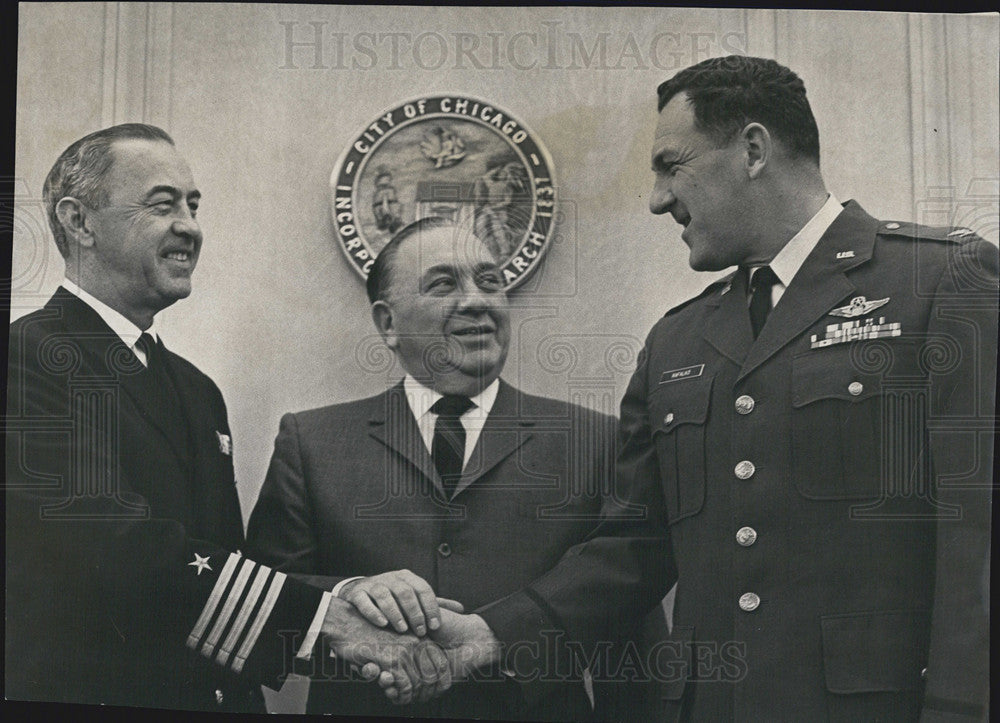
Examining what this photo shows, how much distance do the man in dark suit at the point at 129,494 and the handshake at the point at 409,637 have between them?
0.01m

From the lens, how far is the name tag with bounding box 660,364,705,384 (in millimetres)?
4875

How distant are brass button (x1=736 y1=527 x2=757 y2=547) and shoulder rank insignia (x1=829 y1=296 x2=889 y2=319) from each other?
0.84 meters

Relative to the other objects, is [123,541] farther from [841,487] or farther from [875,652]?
[875,652]

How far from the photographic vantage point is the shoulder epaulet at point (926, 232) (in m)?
4.86

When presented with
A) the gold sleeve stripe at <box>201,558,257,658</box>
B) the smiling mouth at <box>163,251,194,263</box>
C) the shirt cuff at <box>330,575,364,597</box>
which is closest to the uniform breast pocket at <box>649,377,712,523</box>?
the shirt cuff at <box>330,575,364,597</box>

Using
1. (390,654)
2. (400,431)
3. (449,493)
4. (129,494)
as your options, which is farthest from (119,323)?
(390,654)

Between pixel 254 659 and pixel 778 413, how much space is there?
7.12ft

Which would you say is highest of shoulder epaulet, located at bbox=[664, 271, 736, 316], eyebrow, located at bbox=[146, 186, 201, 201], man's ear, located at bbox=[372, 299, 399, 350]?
eyebrow, located at bbox=[146, 186, 201, 201]

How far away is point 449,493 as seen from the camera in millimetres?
4953

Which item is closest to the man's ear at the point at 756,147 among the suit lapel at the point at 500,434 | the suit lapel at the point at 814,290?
the suit lapel at the point at 814,290

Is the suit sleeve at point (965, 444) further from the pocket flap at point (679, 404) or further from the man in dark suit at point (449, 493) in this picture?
the man in dark suit at point (449, 493)

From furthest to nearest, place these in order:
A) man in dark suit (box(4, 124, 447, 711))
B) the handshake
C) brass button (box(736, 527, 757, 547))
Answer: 1. man in dark suit (box(4, 124, 447, 711))
2. the handshake
3. brass button (box(736, 527, 757, 547))

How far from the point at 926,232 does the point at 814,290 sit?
50 cm

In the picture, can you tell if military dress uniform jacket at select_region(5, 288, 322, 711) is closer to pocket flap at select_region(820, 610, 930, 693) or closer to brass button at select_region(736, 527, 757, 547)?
brass button at select_region(736, 527, 757, 547)
